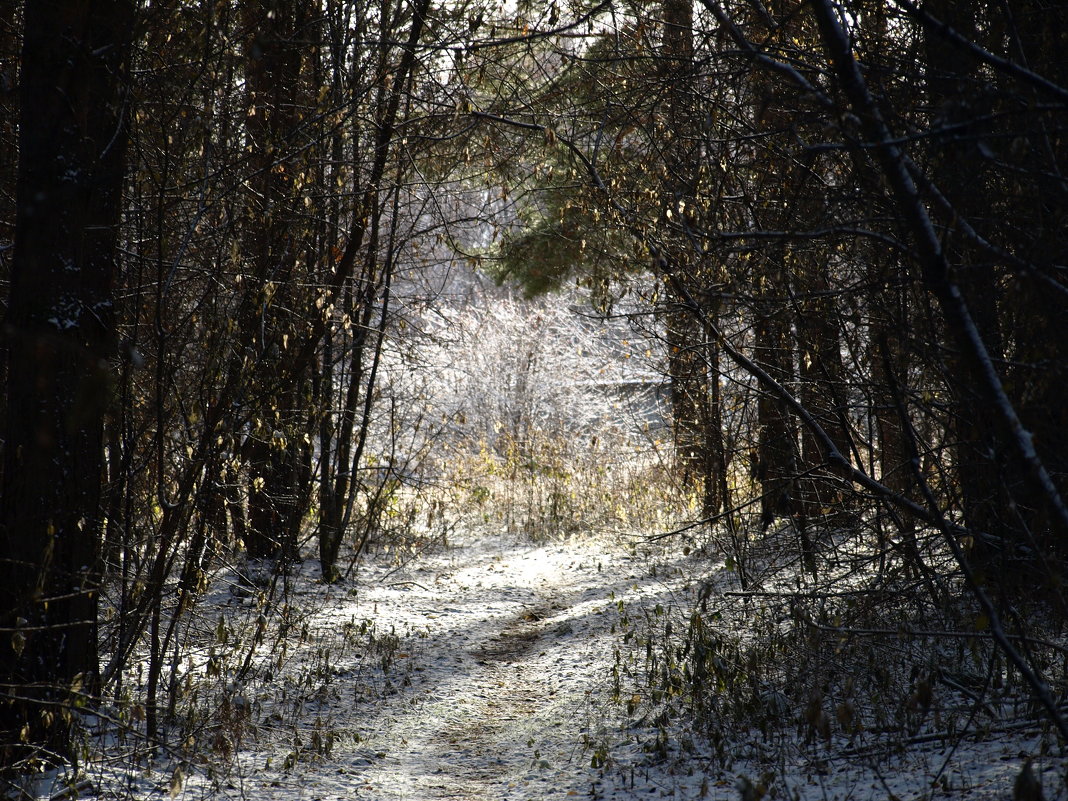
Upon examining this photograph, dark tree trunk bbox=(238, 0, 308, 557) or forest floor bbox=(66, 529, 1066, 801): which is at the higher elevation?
dark tree trunk bbox=(238, 0, 308, 557)

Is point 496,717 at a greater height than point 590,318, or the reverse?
point 590,318

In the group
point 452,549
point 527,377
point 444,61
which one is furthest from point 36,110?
point 527,377

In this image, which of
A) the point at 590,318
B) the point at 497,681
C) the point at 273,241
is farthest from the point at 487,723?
the point at 273,241

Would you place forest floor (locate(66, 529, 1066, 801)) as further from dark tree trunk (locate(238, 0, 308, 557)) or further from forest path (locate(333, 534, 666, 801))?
dark tree trunk (locate(238, 0, 308, 557))

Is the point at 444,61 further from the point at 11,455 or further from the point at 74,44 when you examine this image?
the point at 11,455

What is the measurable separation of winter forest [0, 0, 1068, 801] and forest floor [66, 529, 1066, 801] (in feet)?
0.10

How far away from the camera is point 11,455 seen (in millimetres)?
3674

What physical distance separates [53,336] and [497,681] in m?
3.80

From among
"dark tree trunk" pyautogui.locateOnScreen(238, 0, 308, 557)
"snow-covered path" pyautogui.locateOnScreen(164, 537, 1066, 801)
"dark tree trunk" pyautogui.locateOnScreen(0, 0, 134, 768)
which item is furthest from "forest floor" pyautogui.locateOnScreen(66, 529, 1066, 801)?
"dark tree trunk" pyautogui.locateOnScreen(238, 0, 308, 557)

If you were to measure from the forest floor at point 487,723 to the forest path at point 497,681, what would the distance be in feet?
0.06

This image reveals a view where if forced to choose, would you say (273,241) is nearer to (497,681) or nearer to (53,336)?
(53,336)

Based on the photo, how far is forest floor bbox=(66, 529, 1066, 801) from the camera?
378 cm

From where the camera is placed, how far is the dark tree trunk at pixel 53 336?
12.1ft

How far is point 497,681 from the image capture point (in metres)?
6.01
